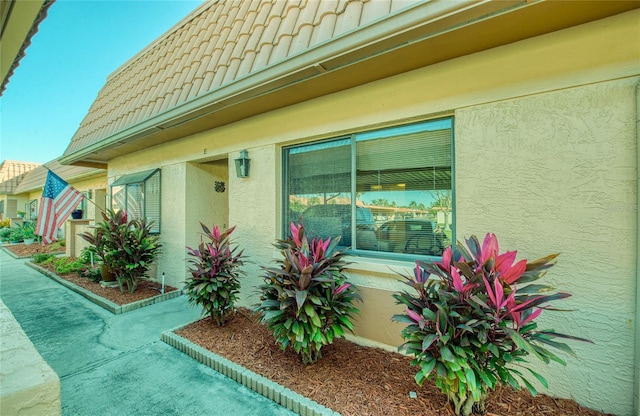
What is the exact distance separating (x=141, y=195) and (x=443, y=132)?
24.6ft

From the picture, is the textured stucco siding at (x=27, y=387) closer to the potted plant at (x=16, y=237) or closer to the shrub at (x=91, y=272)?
the shrub at (x=91, y=272)

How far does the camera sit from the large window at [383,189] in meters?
3.43

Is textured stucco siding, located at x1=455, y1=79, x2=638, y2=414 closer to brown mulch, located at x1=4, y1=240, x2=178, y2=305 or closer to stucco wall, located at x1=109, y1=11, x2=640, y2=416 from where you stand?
stucco wall, located at x1=109, y1=11, x2=640, y2=416

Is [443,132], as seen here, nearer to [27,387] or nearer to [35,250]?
[27,387]

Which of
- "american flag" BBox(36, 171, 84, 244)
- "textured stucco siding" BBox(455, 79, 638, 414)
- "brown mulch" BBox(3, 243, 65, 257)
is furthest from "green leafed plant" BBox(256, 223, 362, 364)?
"brown mulch" BBox(3, 243, 65, 257)

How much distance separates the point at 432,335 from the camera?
2.37m

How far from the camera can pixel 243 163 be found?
16.5ft

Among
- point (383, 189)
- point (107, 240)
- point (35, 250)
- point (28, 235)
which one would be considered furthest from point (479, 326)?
point (28, 235)

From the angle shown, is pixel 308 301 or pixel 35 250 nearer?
pixel 308 301

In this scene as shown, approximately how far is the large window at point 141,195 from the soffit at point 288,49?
841 millimetres

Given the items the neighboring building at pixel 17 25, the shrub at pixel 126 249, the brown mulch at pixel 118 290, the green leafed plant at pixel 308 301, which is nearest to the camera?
the neighboring building at pixel 17 25

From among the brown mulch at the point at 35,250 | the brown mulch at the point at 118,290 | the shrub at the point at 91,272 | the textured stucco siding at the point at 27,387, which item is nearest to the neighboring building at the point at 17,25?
the textured stucco siding at the point at 27,387

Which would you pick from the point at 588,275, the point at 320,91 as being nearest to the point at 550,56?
the point at 588,275

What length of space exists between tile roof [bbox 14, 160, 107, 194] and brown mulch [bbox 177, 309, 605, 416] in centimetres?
950
